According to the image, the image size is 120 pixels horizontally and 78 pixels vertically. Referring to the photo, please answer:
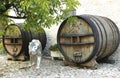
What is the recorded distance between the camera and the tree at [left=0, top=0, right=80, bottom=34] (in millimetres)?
4867

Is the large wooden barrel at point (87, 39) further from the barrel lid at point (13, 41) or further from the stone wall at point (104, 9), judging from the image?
the barrel lid at point (13, 41)

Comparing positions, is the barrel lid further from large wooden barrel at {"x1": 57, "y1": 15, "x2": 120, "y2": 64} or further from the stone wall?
the stone wall

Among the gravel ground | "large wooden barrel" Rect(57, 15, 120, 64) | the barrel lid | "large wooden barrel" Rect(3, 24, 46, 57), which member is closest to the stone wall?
"large wooden barrel" Rect(57, 15, 120, 64)

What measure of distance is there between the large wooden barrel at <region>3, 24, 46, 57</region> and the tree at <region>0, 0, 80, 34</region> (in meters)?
2.53

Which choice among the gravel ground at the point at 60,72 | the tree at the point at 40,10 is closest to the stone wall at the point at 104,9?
the gravel ground at the point at 60,72

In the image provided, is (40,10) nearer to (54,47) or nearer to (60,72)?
(60,72)

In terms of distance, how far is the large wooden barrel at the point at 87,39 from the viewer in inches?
280

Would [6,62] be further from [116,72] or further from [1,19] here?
[116,72]

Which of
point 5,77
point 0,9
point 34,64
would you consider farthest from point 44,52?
point 0,9

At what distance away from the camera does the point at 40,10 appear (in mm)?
4961

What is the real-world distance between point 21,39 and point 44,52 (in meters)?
1.36

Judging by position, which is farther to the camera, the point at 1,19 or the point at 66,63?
the point at 66,63

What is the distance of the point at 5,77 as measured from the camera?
6824 millimetres

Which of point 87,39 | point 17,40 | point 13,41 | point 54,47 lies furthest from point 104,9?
point 13,41
